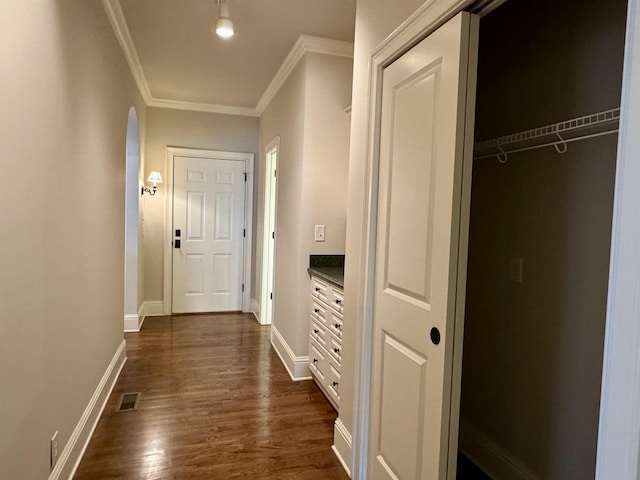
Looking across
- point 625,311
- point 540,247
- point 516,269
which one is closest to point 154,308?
point 516,269

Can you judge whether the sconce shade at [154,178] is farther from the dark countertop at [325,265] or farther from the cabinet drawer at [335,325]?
the cabinet drawer at [335,325]

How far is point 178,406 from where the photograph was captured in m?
2.79

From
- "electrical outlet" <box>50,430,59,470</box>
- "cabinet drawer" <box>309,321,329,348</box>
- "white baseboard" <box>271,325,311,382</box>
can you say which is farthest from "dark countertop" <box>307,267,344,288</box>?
"electrical outlet" <box>50,430,59,470</box>

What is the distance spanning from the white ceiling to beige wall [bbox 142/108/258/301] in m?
0.60

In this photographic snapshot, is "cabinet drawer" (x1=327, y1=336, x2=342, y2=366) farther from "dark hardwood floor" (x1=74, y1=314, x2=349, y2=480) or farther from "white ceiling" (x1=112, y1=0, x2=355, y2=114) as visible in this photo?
"white ceiling" (x1=112, y1=0, x2=355, y2=114)

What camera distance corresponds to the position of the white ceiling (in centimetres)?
274

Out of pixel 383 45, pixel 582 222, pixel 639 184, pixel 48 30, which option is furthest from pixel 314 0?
pixel 639 184

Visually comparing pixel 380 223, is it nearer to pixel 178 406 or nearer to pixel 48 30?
pixel 48 30

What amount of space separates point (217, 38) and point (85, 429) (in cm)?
285

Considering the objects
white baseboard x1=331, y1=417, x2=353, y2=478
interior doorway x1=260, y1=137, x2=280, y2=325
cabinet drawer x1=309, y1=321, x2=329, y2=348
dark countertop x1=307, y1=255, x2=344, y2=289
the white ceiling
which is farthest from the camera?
interior doorway x1=260, y1=137, x2=280, y2=325

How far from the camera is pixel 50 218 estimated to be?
5.66 ft

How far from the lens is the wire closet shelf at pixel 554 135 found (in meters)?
1.54

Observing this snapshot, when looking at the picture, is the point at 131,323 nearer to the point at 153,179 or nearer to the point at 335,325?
the point at 153,179

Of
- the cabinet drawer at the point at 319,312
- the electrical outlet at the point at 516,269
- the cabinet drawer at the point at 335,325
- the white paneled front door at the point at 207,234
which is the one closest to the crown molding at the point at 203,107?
the white paneled front door at the point at 207,234
